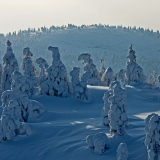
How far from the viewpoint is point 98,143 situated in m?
30.0

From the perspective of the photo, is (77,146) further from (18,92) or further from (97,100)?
(97,100)

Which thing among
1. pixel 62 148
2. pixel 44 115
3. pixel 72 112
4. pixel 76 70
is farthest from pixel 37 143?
pixel 76 70

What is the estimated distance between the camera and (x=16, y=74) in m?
43.8

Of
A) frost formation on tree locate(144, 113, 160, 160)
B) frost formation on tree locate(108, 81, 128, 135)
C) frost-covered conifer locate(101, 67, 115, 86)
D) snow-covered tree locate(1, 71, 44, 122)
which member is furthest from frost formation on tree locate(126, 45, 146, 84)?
frost formation on tree locate(144, 113, 160, 160)

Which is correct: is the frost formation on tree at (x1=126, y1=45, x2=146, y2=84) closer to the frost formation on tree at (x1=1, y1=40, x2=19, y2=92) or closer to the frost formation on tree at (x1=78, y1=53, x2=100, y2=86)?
the frost formation on tree at (x1=78, y1=53, x2=100, y2=86)

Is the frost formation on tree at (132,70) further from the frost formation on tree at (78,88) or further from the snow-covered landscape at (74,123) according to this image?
the frost formation on tree at (78,88)

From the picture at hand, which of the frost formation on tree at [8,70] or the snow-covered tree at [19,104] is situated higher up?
the frost formation on tree at [8,70]

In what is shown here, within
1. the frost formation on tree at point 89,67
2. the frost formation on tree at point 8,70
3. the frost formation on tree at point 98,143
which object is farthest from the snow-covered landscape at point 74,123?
the frost formation on tree at point 89,67

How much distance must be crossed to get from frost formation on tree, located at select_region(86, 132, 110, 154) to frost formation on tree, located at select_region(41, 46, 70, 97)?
20735 millimetres

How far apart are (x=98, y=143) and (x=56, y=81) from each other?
2233cm

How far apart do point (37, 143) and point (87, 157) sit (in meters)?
5.10

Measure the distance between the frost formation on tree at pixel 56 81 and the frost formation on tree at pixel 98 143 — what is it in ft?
68.0

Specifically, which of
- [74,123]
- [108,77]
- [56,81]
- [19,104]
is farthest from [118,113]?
[108,77]

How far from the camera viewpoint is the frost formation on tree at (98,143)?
98.5 ft
